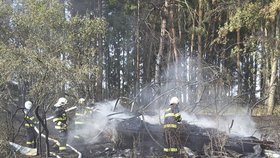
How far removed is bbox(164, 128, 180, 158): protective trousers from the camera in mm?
10898

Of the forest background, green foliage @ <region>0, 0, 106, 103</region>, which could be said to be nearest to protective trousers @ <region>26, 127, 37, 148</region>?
the forest background

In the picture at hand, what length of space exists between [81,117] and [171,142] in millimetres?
3212

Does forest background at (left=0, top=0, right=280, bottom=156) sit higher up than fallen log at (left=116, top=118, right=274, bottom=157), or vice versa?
forest background at (left=0, top=0, right=280, bottom=156)

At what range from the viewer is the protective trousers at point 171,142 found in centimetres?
1090

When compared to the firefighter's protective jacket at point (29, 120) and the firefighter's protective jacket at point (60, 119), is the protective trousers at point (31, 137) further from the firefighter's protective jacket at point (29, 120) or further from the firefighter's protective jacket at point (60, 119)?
the firefighter's protective jacket at point (60, 119)

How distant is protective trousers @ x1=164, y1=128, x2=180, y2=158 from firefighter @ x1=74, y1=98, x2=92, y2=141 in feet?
9.29

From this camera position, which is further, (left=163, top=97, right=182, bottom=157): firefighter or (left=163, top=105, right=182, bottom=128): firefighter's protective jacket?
(left=163, top=105, right=182, bottom=128): firefighter's protective jacket

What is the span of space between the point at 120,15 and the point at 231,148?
854 inches

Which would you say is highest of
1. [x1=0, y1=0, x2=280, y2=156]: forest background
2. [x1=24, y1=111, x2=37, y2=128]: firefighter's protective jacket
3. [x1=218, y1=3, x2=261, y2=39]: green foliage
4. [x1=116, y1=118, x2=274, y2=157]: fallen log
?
[x1=218, y1=3, x2=261, y2=39]: green foliage

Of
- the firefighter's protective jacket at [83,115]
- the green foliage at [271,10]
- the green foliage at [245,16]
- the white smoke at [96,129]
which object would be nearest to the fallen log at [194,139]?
the white smoke at [96,129]

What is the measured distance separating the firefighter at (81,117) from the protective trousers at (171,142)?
2831 millimetres

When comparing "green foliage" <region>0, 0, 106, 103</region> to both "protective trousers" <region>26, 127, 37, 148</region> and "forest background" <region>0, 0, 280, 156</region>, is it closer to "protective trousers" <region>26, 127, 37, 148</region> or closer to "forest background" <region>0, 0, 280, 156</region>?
"forest background" <region>0, 0, 280, 156</region>

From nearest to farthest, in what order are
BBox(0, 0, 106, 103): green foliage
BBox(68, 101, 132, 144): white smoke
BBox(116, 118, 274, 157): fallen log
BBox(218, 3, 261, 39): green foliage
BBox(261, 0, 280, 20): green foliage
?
BBox(0, 0, 106, 103): green foliage, BBox(116, 118, 274, 157): fallen log, BBox(68, 101, 132, 144): white smoke, BBox(261, 0, 280, 20): green foliage, BBox(218, 3, 261, 39): green foliage

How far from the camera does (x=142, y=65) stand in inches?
1389
